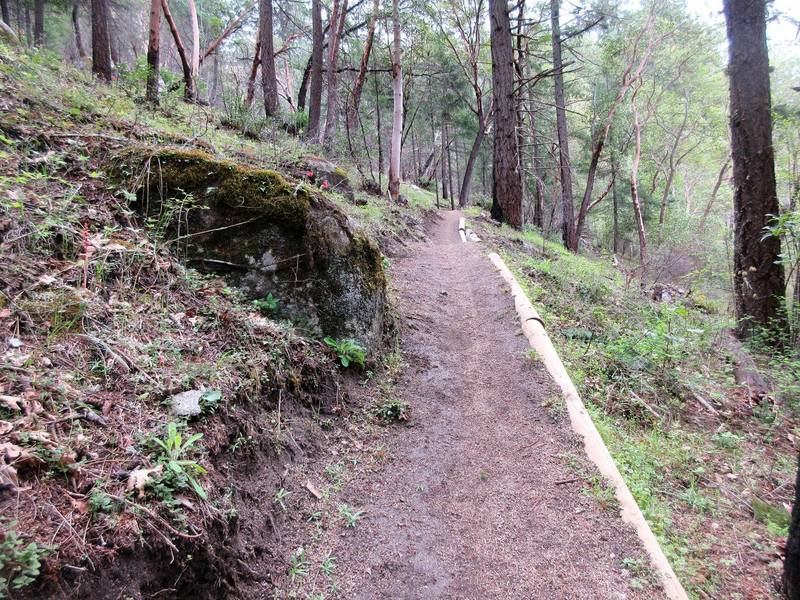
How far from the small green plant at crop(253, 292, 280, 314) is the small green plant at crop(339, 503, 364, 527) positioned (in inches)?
71.3

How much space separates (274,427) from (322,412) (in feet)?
2.16

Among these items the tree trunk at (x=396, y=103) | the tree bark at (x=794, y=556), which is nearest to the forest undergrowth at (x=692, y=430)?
the tree bark at (x=794, y=556)

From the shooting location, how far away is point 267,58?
13016 millimetres

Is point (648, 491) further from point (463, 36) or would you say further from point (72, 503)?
point (463, 36)

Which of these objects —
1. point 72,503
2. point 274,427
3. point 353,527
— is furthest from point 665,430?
point 72,503

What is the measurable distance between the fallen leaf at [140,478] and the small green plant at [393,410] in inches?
83.9

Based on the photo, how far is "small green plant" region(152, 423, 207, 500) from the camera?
205cm

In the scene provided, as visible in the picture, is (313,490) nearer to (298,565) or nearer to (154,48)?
(298,565)

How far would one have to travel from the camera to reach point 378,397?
410 centimetres

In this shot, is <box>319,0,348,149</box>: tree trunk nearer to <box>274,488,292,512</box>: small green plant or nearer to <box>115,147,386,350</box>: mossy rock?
<box>115,147,386,350</box>: mossy rock

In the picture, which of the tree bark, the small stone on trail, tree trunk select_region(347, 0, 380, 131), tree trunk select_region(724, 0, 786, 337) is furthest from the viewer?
tree trunk select_region(347, 0, 380, 131)

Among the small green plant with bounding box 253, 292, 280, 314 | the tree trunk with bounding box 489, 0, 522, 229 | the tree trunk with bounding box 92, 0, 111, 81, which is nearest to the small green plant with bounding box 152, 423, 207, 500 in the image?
the small green plant with bounding box 253, 292, 280, 314

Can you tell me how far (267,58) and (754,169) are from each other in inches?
513

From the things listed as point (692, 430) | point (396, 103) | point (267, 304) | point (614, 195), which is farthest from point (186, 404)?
point (614, 195)
